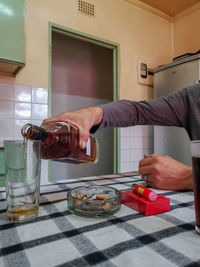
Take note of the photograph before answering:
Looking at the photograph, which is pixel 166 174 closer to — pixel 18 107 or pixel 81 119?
pixel 81 119

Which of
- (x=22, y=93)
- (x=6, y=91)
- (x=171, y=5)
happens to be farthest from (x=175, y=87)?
(x=6, y=91)

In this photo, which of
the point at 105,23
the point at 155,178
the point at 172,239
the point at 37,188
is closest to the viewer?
the point at 172,239

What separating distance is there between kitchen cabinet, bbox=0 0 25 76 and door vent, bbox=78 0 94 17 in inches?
27.5

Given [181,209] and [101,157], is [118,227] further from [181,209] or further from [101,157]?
[101,157]

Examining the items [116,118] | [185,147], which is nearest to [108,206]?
[116,118]

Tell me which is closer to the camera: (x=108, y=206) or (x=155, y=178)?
(x=108, y=206)

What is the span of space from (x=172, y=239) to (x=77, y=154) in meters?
0.34

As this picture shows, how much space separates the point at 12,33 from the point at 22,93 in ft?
1.49

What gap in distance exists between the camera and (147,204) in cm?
54

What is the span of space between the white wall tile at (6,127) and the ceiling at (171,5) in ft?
6.43

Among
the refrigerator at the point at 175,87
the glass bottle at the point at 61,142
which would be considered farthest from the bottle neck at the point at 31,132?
→ the refrigerator at the point at 175,87

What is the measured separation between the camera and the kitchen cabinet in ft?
4.43

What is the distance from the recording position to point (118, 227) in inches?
18.3

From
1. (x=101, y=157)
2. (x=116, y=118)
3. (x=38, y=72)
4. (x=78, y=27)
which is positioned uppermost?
(x=78, y=27)
